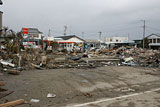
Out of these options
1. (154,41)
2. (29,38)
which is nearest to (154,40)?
(154,41)

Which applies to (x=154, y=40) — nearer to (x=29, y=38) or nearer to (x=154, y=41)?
(x=154, y=41)

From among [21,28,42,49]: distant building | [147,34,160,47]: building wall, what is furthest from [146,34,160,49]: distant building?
[21,28,42,49]: distant building

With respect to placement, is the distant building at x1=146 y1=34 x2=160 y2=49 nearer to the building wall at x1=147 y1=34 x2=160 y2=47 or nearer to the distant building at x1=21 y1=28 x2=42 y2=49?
the building wall at x1=147 y1=34 x2=160 y2=47

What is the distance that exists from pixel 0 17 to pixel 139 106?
7566mm

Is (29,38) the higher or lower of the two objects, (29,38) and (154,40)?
the lower

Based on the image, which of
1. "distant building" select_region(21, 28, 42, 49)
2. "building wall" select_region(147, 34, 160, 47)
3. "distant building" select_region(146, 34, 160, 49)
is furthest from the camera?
"building wall" select_region(147, 34, 160, 47)

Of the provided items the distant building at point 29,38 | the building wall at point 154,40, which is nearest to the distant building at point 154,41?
the building wall at point 154,40

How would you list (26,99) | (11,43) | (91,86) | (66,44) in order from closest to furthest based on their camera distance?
(26,99), (91,86), (11,43), (66,44)

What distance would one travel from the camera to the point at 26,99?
5.44 m

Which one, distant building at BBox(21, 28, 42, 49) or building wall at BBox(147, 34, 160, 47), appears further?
building wall at BBox(147, 34, 160, 47)

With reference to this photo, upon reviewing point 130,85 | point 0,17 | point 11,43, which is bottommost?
point 130,85

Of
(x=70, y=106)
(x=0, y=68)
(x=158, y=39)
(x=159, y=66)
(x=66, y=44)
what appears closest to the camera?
(x=70, y=106)

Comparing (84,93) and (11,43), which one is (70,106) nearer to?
(84,93)

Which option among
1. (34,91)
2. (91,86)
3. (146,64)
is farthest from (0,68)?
(146,64)
